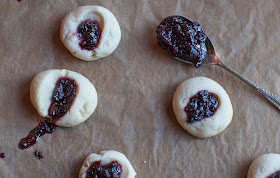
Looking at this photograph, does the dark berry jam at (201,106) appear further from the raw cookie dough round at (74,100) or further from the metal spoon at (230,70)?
the raw cookie dough round at (74,100)

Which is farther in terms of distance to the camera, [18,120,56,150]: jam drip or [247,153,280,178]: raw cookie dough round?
[18,120,56,150]: jam drip

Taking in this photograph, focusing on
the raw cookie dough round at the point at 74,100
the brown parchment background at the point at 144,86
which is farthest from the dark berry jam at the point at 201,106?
the raw cookie dough round at the point at 74,100

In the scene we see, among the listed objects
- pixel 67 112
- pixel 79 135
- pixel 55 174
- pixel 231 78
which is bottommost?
pixel 55 174

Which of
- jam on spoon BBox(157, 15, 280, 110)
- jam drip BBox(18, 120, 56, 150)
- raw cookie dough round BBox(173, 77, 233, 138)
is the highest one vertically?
jam on spoon BBox(157, 15, 280, 110)

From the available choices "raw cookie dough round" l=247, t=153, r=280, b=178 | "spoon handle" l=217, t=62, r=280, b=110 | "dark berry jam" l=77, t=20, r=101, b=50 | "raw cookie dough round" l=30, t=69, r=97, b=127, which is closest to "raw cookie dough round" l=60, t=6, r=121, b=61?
"dark berry jam" l=77, t=20, r=101, b=50

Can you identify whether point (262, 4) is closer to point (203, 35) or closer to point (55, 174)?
point (203, 35)

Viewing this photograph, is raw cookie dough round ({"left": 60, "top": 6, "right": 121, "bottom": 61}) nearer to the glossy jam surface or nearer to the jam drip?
the glossy jam surface

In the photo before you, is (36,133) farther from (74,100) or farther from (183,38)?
(183,38)

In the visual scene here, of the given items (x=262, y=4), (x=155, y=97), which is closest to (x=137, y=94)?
(x=155, y=97)
